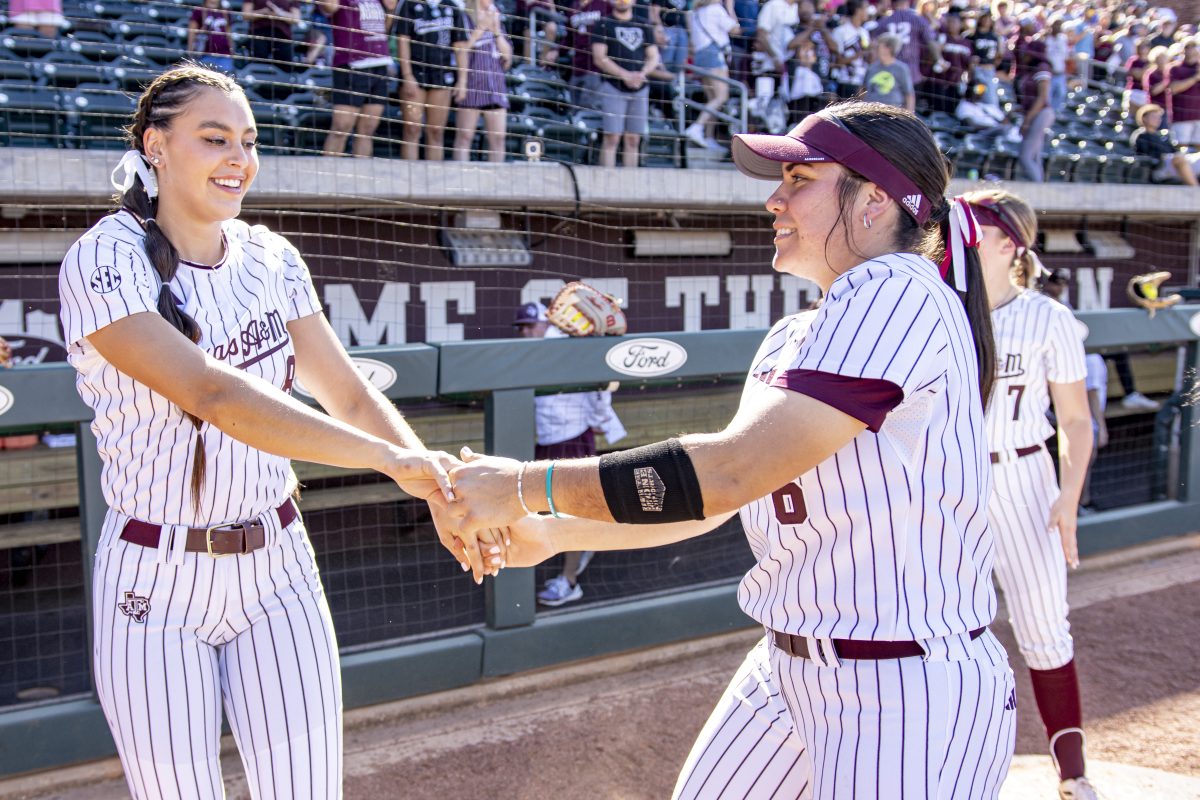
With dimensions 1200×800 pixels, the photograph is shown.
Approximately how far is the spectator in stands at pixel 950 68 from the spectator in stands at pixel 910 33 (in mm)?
202

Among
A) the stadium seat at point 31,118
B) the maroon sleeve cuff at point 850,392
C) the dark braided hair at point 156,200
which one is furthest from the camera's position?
the stadium seat at point 31,118

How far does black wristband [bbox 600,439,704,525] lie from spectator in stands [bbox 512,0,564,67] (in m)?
7.02

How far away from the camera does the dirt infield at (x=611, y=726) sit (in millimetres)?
3615

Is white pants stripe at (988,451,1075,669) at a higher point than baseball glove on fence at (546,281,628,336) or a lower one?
lower

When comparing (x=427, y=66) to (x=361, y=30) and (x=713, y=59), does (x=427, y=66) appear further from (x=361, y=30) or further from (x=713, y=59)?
(x=713, y=59)

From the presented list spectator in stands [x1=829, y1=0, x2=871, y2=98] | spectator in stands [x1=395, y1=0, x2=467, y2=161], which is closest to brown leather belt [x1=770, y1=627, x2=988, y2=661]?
spectator in stands [x1=395, y1=0, x2=467, y2=161]

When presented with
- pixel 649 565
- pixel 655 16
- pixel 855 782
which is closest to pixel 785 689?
pixel 855 782

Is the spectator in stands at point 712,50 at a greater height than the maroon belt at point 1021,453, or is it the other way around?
the spectator in stands at point 712,50

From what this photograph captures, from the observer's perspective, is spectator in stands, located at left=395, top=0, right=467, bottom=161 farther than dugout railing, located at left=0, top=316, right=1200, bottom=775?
Yes

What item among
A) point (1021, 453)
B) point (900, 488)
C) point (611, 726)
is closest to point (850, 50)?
point (1021, 453)

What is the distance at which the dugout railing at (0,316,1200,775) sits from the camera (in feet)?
11.6

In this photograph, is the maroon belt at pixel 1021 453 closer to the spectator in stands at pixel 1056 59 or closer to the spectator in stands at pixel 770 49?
the spectator in stands at pixel 770 49

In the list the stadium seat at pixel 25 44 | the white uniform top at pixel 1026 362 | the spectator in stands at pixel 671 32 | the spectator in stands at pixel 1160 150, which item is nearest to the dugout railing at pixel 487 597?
the white uniform top at pixel 1026 362

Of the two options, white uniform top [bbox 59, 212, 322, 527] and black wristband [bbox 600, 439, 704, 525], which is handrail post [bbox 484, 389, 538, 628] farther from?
black wristband [bbox 600, 439, 704, 525]
